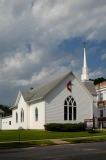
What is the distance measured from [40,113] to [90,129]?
29.3ft

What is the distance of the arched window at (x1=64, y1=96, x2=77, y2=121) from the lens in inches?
1949

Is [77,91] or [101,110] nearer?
[77,91]

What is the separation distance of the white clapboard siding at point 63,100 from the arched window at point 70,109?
0.47 m

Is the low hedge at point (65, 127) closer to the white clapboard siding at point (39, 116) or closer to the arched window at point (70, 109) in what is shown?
the white clapboard siding at point (39, 116)

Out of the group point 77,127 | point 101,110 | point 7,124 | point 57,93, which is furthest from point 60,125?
point 7,124

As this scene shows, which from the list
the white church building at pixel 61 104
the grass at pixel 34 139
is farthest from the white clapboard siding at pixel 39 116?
the grass at pixel 34 139

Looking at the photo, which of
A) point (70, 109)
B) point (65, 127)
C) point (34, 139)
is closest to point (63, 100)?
point (70, 109)

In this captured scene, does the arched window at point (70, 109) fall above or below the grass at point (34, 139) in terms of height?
above

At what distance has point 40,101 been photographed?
163ft

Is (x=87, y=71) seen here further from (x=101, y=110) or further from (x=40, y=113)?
(x=40, y=113)

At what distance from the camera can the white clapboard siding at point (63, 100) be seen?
4844cm

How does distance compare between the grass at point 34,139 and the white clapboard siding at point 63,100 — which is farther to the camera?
the white clapboard siding at point 63,100

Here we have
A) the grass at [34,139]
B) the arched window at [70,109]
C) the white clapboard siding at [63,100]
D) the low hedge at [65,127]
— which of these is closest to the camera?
the grass at [34,139]

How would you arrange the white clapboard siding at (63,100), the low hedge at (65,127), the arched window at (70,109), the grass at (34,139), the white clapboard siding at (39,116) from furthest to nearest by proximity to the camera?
the arched window at (70,109) → the white clapboard siding at (39,116) → the white clapboard siding at (63,100) → the low hedge at (65,127) → the grass at (34,139)
